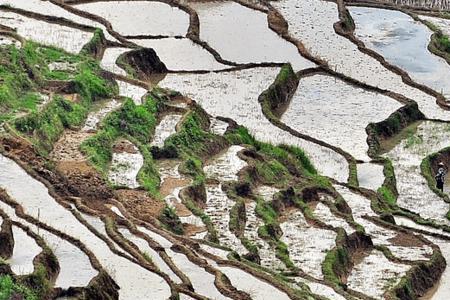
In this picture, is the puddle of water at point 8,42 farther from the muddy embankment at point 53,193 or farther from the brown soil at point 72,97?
the muddy embankment at point 53,193

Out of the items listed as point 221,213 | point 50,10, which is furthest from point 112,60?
point 221,213

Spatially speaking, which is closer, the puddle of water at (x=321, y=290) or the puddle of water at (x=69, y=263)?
the puddle of water at (x=69, y=263)

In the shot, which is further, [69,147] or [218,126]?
[218,126]

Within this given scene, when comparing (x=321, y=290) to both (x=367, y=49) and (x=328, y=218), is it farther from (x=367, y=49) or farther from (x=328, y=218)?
(x=367, y=49)

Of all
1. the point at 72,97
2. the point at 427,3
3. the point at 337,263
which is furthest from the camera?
the point at 427,3

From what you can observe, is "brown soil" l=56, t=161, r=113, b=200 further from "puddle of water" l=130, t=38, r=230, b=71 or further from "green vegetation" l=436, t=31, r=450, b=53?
"green vegetation" l=436, t=31, r=450, b=53

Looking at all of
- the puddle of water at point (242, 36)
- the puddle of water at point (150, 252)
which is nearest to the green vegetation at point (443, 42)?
the puddle of water at point (242, 36)

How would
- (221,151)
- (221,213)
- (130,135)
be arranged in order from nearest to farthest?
(221,213) → (130,135) → (221,151)
